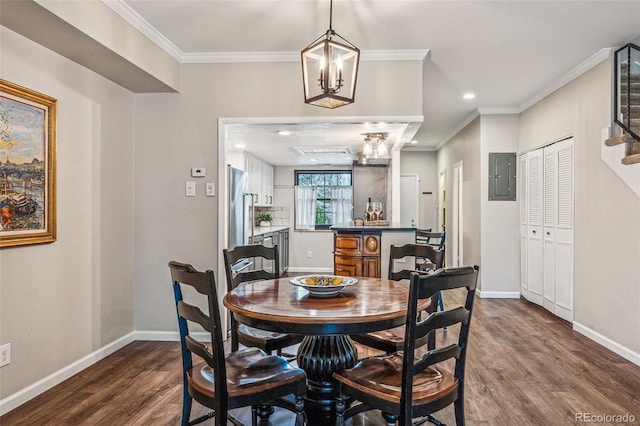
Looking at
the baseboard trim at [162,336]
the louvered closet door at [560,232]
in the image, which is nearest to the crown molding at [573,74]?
the louvered closet door at [560,232]

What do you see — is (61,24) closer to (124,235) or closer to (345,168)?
(124,235)

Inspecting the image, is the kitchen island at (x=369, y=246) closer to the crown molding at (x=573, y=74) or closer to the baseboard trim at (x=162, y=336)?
the baseboard trim at (x=162, y=336)

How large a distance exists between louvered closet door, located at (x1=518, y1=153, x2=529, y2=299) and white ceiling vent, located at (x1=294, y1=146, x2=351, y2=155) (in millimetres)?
2458

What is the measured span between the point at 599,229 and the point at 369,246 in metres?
2.17

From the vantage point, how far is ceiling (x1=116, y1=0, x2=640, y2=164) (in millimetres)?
2836

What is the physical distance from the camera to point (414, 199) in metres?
9.15

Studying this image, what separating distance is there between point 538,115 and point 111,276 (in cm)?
502

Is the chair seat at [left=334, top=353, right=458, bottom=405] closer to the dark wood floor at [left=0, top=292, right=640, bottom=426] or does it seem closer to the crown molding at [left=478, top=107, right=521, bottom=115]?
the dark wood floor at [left=0, top=292, right=640, bottom=426]

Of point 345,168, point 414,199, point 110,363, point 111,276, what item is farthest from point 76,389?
point 414,199

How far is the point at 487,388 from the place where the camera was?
2.76 metres

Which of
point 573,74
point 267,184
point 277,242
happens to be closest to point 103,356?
Result: point 277,242

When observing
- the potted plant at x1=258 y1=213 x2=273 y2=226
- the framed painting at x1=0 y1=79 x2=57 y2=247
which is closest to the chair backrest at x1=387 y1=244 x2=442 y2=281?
the framed painting at x1=0 y1=79 x2=57 y2=247

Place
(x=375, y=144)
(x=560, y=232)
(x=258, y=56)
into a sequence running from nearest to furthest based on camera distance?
1. (x=258, y=56)
2. (x=560, y=232)
3. (x=375, y=144)

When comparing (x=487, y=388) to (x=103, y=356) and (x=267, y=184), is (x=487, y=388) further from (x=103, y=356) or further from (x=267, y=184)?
(x=267, y=184)
